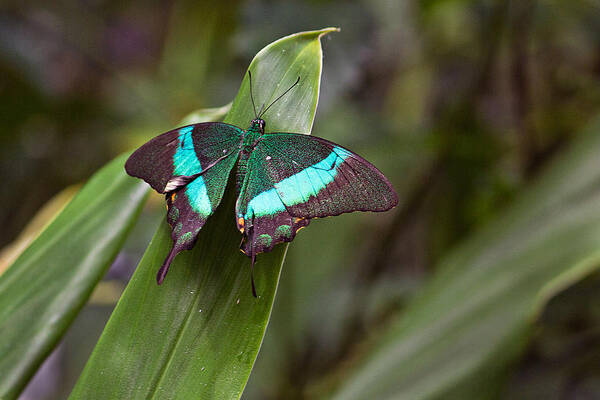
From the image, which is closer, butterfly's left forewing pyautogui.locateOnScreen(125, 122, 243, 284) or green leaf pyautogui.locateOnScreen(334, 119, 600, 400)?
butterfly's left forewing pyautogui.locateOnScreen(125, 122, 243, 284)

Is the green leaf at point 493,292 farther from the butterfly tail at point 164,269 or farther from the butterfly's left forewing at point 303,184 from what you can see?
the butterfly tail at point 164,269

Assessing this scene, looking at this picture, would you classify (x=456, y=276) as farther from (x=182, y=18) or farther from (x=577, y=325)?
(x=182, y=18)

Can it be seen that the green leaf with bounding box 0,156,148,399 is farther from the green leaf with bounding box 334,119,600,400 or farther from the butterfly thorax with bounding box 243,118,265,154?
the green leaf with bounding box 334,119,600,400

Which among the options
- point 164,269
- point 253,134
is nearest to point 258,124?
point 253,134

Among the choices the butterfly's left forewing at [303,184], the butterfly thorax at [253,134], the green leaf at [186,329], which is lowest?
the green leaf at [186,329]

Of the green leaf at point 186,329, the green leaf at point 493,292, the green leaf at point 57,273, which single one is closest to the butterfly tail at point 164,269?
the green leaf at point 186,329

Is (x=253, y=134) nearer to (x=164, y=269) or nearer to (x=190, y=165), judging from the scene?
(x=190, y=165)

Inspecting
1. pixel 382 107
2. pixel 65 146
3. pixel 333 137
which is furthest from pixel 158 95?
pixel 382 107

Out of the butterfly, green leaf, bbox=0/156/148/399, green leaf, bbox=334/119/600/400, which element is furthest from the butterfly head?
green leaf, bbox=334/119/600/400
